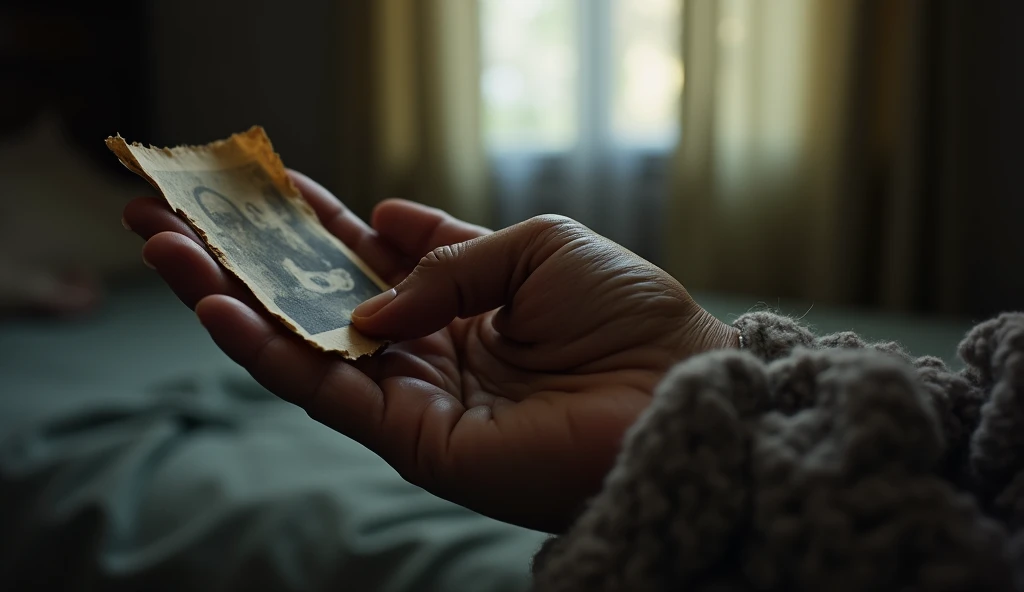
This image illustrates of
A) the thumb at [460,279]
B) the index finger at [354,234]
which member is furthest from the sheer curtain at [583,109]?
the thumb at [460,279]

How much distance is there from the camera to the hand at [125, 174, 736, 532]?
533 mm

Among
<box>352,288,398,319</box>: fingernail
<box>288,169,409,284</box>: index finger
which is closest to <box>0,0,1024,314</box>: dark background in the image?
<box>288,169,409,284</box>: index finger

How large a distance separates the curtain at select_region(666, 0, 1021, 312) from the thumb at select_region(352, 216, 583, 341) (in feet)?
4.88

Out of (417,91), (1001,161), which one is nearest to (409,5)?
(417,91)

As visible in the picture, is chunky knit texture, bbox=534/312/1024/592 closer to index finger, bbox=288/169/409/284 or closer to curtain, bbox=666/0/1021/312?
index finger, bbox=288/169/409/284

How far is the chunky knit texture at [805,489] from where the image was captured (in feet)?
1.19

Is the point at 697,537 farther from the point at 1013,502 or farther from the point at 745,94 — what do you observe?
the point at 745,94

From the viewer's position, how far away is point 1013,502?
1.38 ft

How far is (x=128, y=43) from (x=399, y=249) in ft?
7.21

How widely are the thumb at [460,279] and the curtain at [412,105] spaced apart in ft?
5.57

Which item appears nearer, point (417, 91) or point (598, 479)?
point (598, 479)

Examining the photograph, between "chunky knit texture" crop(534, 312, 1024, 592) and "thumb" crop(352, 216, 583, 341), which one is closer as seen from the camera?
"chunky knit texture" crop(534, 312, 1024, 592)

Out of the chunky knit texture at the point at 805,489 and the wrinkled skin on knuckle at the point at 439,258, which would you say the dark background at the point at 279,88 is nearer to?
the wrinkled skin on knuckle at the point at 439,258

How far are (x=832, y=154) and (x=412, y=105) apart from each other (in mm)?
1255
